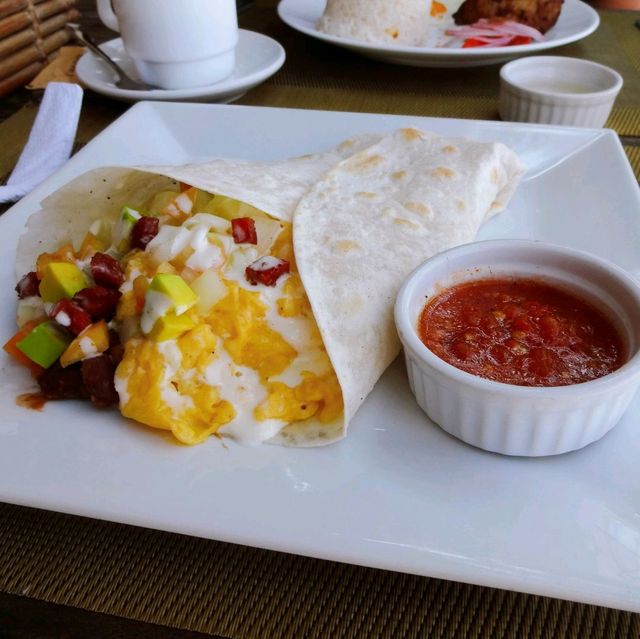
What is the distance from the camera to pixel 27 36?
3.89 metres

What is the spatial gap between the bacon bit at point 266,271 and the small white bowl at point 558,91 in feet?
6.05

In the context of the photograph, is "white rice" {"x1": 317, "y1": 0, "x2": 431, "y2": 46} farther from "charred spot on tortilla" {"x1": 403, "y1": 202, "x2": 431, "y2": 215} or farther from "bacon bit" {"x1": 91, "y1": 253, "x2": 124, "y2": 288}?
"bacon bit" {"x1": 91, "y1": 253, "x2": 124, "y2": 288}

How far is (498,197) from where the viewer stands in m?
2.46

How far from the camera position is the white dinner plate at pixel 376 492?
1.27 m

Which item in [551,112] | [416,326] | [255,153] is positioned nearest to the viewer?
[416,326]

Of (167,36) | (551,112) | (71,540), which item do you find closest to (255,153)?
(167,36)

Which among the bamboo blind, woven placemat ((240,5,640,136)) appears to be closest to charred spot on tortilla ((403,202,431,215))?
woven placemat ((240,5,640,136))

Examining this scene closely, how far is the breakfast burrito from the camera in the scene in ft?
5.51

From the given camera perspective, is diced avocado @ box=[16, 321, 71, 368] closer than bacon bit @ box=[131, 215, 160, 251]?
Yes

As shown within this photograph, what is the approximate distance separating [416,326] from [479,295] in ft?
0.81

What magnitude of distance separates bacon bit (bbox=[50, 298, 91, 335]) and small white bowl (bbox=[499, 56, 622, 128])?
231 centimetres

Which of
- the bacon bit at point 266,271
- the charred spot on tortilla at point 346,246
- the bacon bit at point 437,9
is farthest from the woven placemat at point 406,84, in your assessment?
the bacon bit at point 266,271

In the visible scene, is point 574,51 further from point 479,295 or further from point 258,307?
point 258,307

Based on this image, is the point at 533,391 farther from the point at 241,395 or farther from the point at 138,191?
the point at 138,191
